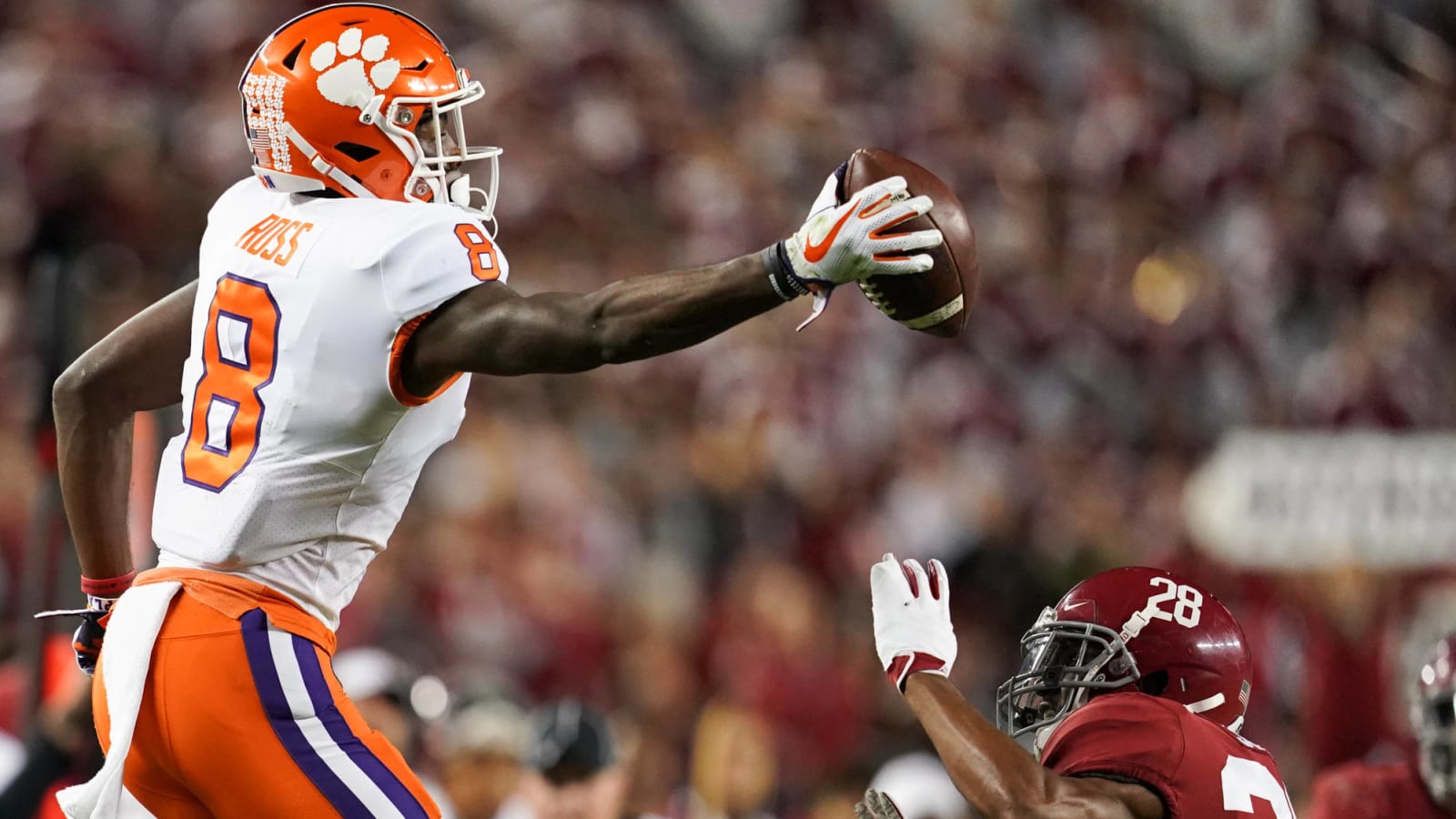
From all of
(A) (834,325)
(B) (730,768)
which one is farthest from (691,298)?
(A) (834,325)

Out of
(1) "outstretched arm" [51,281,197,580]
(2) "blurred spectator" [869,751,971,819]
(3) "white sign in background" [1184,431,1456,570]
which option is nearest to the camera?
(1) "outstretched arm" [51,281,197,580]

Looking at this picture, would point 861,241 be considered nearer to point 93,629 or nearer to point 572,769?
point 93,629

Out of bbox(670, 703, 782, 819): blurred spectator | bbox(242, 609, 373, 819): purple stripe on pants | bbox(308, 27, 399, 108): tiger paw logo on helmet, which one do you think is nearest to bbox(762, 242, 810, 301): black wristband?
bbox(308, 27, 399, 108): tiger paw logo on helmet

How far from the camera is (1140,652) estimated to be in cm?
272

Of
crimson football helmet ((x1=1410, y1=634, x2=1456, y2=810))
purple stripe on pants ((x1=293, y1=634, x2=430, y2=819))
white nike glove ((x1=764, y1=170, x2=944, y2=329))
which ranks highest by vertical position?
white nike glove ((x1=764, y1=170, x2=944, y2=329))

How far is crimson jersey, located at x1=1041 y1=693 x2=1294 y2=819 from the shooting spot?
2.45 meters

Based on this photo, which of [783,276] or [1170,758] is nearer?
[783,276]

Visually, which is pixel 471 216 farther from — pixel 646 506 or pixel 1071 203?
pixel 1071 203

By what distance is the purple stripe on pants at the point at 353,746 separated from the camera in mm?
2357

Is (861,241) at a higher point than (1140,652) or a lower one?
higher

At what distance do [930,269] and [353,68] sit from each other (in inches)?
38.2

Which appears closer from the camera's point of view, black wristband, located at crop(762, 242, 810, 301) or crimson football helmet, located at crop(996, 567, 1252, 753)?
black wristband, located at crop(762, 242, 810, 301)

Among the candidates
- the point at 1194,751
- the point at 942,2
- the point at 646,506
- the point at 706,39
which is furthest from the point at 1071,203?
the point at 1194,751

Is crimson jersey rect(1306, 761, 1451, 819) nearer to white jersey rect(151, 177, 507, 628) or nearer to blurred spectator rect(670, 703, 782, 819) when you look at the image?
blurred spectator rect(670, 703, 782, 819)
